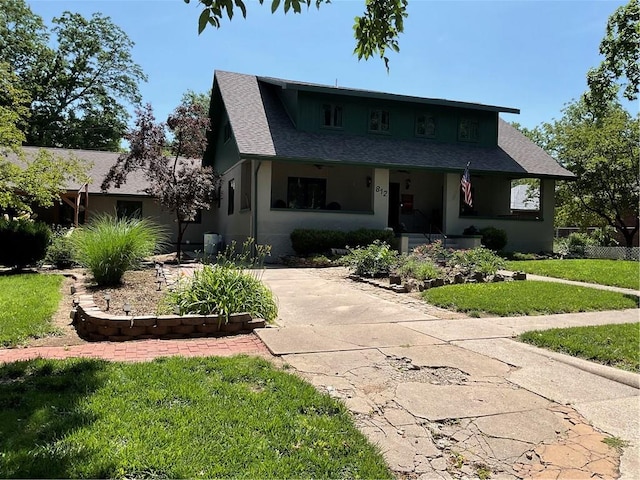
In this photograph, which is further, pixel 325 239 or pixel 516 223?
pixel 516 223

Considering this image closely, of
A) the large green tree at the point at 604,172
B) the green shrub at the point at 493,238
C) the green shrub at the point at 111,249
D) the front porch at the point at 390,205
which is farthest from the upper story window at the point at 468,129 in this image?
the green shrub at the point at 111,249

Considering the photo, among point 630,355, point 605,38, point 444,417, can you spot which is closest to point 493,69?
point 605,38

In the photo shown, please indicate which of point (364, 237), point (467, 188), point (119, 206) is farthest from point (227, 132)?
point (467, 188)

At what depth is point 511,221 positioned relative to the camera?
19578 mm

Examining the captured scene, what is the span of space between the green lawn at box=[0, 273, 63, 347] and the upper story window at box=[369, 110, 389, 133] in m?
13.1

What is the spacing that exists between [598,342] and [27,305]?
8.26 m

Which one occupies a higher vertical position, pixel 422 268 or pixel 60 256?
pixel 422 268

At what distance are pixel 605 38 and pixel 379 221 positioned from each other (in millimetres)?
9482

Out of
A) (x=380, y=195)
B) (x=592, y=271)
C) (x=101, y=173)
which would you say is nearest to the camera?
(x=592, y=271)

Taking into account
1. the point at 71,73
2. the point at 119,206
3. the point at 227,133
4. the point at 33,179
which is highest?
the point at 71,73

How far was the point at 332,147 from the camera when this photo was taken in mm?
17219

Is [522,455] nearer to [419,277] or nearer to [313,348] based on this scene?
[313,348]

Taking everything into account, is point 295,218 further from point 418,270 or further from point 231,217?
point 418,270

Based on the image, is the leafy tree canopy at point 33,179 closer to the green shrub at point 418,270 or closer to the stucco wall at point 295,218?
the stucco wall at point 295,218
